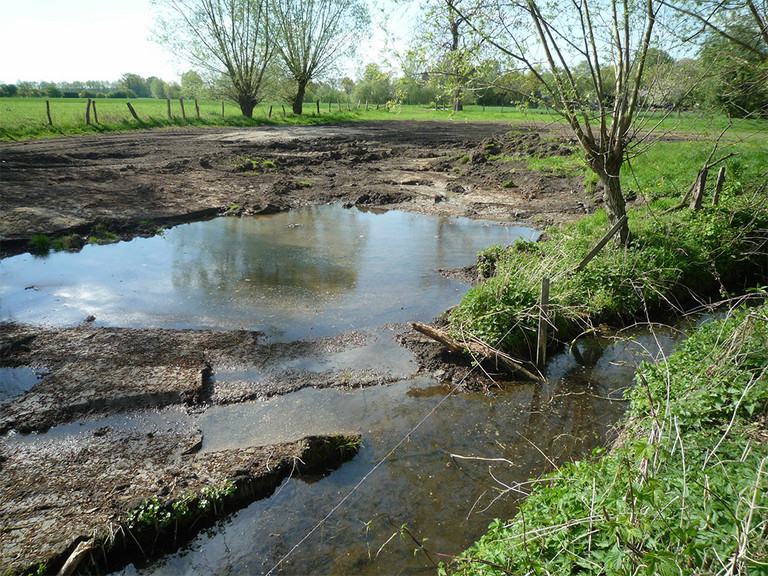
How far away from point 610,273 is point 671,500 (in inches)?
286

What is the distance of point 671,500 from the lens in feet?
11.8

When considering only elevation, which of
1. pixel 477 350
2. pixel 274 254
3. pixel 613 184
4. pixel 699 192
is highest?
pixel 613 184

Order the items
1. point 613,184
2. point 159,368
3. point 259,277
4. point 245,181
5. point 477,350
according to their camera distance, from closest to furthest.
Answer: point 159,368 < point 477,350 < point 613,184 < point 259,277 < point 245,181

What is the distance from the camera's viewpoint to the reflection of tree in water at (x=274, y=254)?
1184cm

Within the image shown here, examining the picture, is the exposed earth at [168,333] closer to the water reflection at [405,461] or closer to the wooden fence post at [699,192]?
the water reflection at [405,461]

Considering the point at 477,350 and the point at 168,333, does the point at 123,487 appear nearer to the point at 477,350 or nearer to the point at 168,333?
the point at 168,333

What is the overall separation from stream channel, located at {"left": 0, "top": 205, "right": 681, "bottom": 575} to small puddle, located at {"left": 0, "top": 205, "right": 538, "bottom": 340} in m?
0.05

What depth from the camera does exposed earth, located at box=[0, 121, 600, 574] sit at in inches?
217

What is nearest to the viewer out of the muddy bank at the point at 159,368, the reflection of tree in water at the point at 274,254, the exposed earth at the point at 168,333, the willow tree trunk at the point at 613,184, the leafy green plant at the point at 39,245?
the exposed earth at the point at 168,333

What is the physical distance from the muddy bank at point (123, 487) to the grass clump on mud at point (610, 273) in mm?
3444

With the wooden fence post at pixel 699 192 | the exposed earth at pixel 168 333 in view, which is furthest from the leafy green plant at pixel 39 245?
the wooden fence post at pixel 699 192

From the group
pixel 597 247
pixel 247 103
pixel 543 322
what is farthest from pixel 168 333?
pixel 247 103

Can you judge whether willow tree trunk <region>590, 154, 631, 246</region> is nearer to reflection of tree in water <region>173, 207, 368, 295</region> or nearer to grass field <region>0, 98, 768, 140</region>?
grass field <region>0, 98, 768, 140</region>

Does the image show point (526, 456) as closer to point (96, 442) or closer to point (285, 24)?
point (96, 442)
